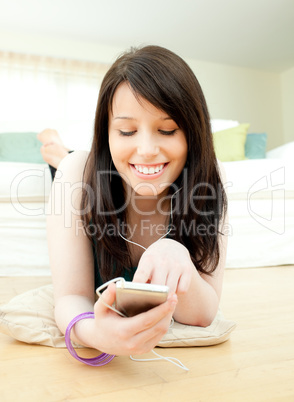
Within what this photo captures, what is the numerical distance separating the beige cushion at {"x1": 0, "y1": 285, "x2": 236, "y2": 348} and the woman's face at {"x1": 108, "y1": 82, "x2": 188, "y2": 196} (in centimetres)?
36

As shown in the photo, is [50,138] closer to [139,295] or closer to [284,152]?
[284,152]

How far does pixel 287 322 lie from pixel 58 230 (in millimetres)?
734

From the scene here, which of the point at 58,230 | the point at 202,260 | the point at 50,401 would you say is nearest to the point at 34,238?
the point at 58,230

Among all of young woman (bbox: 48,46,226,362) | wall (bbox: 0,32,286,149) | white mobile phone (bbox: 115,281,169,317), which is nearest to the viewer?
white mobile phone (bbox: 115,281,169,317)

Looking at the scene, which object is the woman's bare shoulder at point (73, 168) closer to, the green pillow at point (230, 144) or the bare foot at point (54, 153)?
the bare foot at point (54, 153)

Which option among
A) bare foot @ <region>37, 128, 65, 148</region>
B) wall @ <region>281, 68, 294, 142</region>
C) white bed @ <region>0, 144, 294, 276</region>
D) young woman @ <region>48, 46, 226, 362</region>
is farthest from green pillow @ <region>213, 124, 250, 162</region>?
wall @ <region>281, 68, 294, 142</region>

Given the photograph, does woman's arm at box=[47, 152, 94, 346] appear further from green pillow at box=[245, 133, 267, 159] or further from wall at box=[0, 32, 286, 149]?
wall at box=[0, 32, 286, 149]

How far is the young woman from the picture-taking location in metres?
0.86

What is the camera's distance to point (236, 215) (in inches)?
88.9

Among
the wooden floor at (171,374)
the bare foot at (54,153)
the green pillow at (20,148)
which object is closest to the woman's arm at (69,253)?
the wooden floor at (171,374)

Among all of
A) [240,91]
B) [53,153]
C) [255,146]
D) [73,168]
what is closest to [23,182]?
[53,153]

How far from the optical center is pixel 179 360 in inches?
34.2

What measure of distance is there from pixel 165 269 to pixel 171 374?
25 centimetres

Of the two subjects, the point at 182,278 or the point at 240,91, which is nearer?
the point at 182,278
